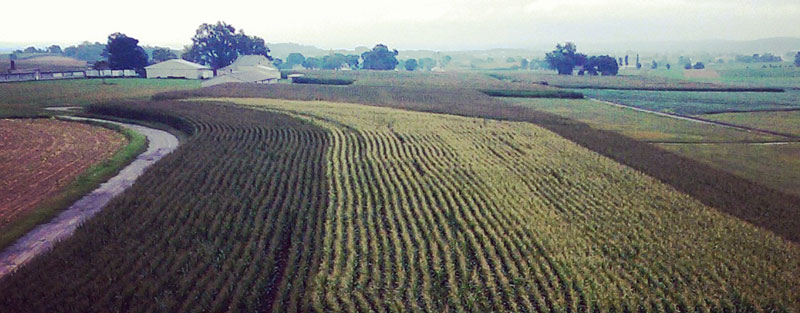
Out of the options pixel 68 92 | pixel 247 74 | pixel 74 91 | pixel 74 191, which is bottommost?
pixel 74 191

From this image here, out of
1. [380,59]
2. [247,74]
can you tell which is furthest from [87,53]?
[247,74]

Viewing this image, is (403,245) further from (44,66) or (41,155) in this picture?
(44,66)

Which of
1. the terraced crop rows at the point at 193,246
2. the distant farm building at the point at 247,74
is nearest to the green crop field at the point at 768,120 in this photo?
the terraced crop rows at the point at 193,246

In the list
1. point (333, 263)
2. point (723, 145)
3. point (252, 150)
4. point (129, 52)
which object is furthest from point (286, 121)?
point (129, 52)

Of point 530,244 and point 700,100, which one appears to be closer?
point 530,244

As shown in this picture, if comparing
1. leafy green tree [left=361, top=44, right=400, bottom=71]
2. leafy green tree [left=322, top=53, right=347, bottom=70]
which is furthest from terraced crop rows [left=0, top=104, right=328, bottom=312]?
leafy green tree [left=322, top=53, right=347, bottom=70]
